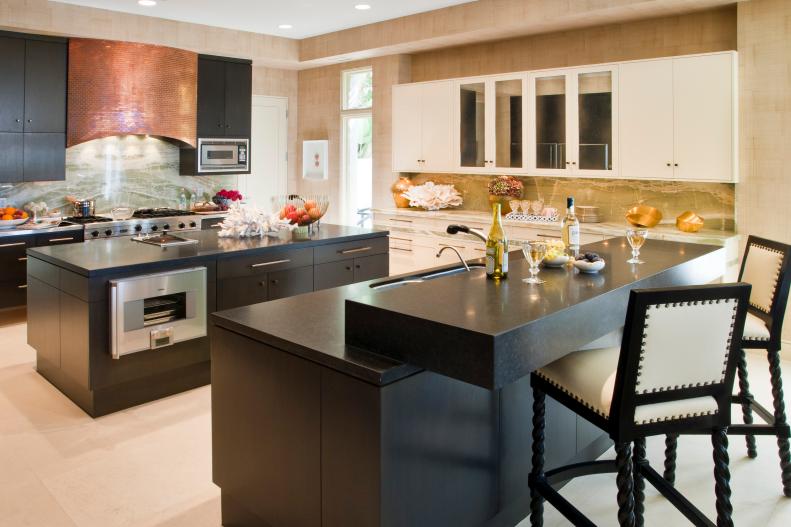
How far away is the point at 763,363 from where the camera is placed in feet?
15.6

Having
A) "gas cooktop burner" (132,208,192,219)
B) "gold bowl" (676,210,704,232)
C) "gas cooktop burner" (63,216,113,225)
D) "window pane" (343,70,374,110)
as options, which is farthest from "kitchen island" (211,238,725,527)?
"window pane" (343,70,374,110)

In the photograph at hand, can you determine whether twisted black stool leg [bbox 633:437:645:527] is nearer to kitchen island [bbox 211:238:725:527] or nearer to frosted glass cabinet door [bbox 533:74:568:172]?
kitchen island [bbox 211:238:725:527]

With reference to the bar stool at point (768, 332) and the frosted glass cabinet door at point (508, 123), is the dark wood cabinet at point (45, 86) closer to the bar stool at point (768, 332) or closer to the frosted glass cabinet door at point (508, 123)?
the frosted glass cabinet door at point (508, 123)

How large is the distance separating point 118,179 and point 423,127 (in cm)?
340

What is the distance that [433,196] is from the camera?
23.0 ft

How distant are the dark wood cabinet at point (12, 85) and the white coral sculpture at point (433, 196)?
3828mm

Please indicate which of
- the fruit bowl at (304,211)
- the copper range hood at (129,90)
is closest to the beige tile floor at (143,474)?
the fruit bowl at (304,211)

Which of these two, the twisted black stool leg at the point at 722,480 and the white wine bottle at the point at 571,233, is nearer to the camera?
the twisted black stool leg at the point at 722,480

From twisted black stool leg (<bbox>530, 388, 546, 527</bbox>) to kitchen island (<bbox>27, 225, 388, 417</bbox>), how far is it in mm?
2426

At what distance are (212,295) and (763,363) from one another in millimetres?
3987

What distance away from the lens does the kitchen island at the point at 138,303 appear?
364 centimetres

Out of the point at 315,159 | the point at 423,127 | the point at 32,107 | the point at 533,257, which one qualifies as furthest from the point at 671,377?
the point at 315,159

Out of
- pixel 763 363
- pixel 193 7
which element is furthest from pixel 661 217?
pixel 193 7

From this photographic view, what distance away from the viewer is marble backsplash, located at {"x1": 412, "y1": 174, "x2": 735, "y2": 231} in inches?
211
